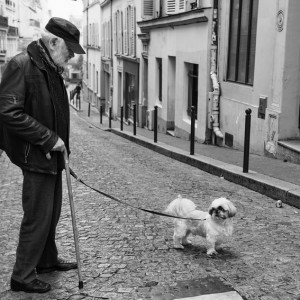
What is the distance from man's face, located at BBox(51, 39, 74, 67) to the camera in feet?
11.7

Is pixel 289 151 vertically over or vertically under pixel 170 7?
under

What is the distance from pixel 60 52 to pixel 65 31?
15 centimetres

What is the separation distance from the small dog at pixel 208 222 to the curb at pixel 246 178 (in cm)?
212

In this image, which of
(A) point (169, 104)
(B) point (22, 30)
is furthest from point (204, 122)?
(B) point (22, 30)

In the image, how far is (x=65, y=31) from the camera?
354 centimetres

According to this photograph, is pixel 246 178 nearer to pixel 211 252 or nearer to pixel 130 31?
pixel 211 252

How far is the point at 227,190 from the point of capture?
286 inches

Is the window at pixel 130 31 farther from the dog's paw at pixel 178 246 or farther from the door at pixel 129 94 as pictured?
the dog's paw at pixel 178 246

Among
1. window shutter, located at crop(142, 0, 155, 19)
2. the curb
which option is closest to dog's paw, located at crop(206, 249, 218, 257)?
the curb

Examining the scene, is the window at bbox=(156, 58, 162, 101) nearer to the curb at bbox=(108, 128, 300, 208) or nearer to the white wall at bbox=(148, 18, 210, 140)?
the white wall at bbox=(148, 18, 210, 140)

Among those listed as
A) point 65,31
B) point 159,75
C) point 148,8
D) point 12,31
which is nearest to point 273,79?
point 65,31

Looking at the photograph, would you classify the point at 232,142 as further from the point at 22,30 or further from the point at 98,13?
the point at 22,30

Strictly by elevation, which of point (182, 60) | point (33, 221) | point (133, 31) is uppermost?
point (133, 31)

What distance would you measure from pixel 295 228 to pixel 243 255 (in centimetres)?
109
